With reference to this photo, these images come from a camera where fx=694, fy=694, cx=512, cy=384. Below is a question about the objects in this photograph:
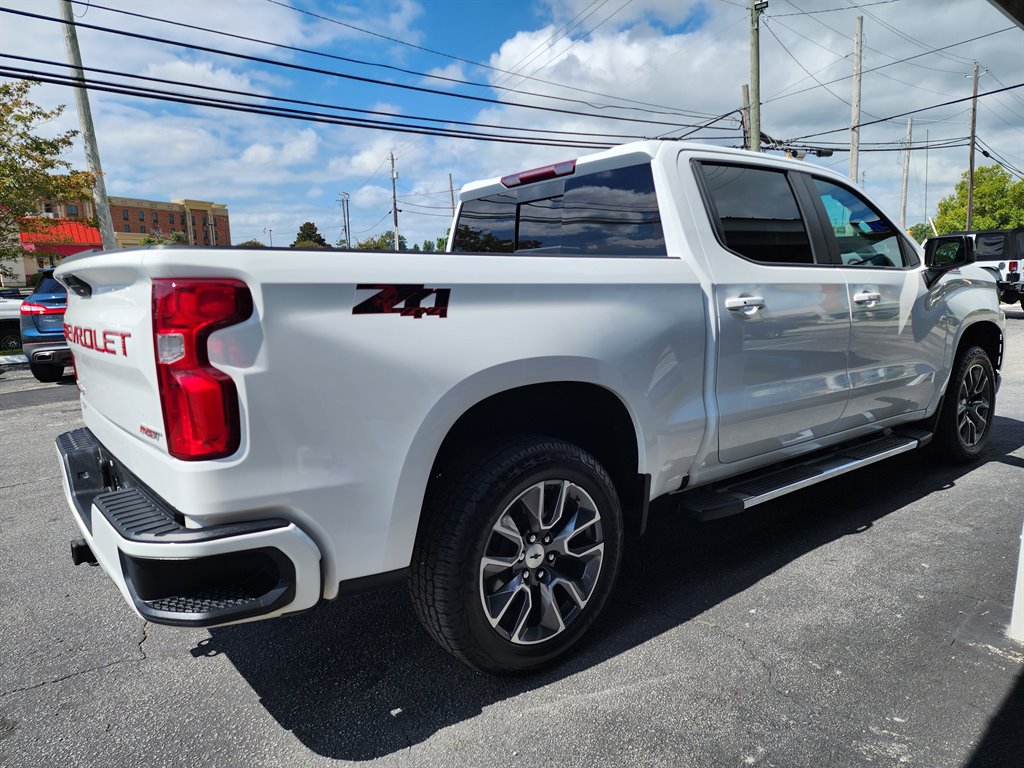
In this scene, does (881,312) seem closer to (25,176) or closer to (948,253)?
(948,253)

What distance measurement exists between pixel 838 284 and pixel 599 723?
2.45 metres

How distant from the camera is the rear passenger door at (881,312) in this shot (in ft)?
12.1

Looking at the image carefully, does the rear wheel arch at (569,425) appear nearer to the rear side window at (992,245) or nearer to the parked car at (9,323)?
the parked car at (9,323)

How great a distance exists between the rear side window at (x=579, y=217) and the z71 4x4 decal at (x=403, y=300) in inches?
46.0

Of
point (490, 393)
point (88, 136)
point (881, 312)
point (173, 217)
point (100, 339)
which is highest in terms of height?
point (173, 217)

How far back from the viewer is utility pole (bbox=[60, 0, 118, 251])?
14883 mm

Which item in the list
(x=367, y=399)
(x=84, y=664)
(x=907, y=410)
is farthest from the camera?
(x=907, y=410)

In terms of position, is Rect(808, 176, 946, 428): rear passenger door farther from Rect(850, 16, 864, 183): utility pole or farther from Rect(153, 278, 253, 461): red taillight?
Rect(850, 16, 864, 183): utility pole

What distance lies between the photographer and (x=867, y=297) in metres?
3.65

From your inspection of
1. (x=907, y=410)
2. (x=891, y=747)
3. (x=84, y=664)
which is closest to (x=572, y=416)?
(x=891, y=747)

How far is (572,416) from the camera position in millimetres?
2793

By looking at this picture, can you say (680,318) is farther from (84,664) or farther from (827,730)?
(84,664)

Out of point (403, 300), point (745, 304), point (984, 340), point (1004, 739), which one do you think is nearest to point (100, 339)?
point (403, 300)

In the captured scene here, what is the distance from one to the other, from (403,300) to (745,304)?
1638 mm
